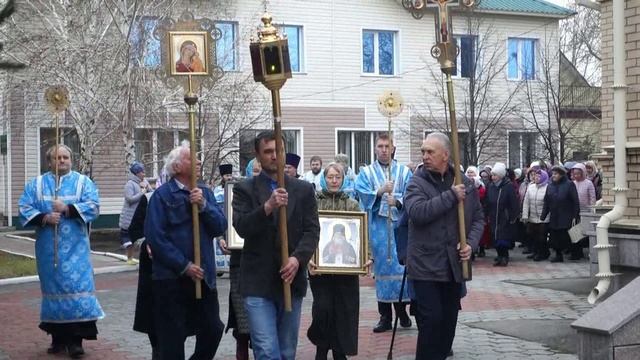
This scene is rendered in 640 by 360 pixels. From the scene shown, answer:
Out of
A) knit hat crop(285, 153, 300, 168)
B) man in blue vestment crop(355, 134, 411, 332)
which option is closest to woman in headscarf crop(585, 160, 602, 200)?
man in blue vestment crop(355, 134, 411, 332)

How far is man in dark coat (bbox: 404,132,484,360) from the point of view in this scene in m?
7.03

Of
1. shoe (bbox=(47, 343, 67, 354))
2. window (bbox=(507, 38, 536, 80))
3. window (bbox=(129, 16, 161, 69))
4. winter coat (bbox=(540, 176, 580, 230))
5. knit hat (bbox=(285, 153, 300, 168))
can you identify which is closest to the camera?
knit hat (bbox=(285, 153, 300, 168))

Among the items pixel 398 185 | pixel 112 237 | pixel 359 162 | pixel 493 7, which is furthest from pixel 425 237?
pixel 493 7

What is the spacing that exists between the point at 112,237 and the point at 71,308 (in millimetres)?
16520

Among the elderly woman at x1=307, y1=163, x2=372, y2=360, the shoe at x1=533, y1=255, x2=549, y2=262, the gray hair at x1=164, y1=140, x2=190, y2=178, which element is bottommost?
the shoe at x1=533, y1=255, x2=549, y2=262

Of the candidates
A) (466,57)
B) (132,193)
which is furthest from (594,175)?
(466,57)

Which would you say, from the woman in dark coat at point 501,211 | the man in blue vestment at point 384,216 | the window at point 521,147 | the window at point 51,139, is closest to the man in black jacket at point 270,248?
the man in blue vestment at point 384,216

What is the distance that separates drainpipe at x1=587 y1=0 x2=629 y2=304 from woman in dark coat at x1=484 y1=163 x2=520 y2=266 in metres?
6.17

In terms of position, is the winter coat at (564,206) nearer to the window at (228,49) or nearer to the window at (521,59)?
the window at (228,49)

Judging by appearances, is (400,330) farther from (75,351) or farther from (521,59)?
(521,59)

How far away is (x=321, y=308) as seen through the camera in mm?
8383

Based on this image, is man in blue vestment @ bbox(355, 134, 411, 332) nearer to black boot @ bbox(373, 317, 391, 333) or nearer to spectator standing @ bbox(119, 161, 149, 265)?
black boot @ bbox(373, 317, 391, 333)

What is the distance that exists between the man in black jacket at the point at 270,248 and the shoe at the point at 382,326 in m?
3.83

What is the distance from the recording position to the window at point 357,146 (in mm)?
31648
